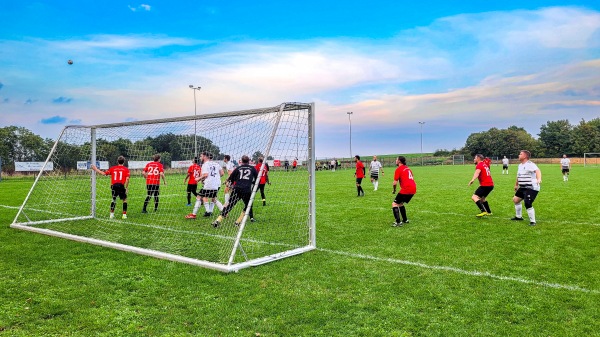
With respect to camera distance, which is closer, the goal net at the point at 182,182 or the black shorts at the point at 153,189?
the goal net at the point at 182,182

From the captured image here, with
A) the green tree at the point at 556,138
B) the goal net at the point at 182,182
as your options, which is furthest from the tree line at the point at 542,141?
the goal net at the point at 182,182

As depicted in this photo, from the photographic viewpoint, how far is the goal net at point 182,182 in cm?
789

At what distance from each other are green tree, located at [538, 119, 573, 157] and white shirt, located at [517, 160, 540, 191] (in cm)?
10120

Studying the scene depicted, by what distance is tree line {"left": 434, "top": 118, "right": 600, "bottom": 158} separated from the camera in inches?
3632

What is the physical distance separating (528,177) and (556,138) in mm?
112001

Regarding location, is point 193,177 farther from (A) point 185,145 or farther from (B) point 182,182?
(A) point 185,145

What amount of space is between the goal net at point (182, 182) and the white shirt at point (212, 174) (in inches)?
18.0

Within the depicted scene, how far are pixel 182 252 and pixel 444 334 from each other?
5158mm

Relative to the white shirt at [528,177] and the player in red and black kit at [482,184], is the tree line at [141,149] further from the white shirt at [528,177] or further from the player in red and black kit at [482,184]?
the white shirt at [528,177]

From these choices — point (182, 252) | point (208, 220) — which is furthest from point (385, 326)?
point (208, 220)

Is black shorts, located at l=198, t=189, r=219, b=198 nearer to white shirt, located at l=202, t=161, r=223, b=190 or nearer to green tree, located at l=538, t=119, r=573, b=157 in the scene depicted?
white shirt, located at l=202, t=161, r=223, b=190

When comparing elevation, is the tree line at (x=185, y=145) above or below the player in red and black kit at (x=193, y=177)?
above

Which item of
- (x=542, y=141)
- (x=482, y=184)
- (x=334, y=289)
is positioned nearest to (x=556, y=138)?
(x=542, y=141)

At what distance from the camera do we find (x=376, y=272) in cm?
637
